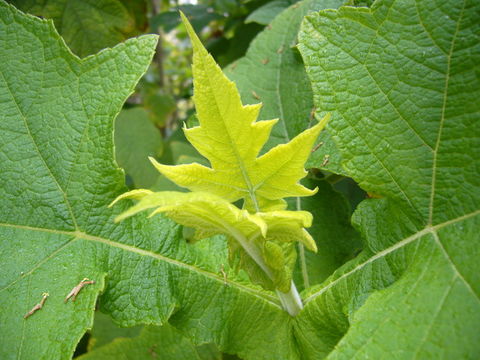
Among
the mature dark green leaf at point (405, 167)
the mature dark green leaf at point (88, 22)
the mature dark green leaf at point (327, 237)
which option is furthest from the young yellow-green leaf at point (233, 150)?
the mature dark green leaf at point (88, 22)

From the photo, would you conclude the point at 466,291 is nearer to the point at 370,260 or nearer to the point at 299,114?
the point at 370,260

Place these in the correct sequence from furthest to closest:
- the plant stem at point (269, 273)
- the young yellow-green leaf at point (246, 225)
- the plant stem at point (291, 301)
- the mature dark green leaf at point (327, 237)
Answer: the mature dark green leaf at point (327, 237) → the plant stem at point (291, 301) → the plant stem at point (269, 273) → the young yellow-green leaf at point (246, 225)

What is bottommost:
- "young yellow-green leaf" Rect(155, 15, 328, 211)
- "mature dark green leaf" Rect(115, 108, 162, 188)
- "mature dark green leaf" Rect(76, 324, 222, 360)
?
"mature dark green leaf" Rect(76, 324, 222, 360)

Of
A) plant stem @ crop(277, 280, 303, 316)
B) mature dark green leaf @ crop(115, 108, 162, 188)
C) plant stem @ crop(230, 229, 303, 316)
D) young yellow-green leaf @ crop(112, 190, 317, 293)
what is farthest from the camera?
mature dark green leaf @ crop(115, 108, 162, 188)

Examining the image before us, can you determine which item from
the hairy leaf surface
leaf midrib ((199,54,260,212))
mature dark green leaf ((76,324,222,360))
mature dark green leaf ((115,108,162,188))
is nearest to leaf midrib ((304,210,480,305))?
the hairy leaf surface

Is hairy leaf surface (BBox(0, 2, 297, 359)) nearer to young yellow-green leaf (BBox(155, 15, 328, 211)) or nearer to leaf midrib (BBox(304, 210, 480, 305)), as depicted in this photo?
leaf midrib (BBox(304, 210, 480, 305))

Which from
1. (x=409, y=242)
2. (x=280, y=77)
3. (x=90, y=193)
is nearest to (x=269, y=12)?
(x=280, y=77)

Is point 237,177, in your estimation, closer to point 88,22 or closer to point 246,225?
point 246,225

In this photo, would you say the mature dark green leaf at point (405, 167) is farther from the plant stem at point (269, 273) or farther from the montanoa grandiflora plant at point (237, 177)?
the montanoa grandiflora plant at point (237, 177)

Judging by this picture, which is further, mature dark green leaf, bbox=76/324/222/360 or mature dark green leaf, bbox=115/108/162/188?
mature dark green leaf, bbox=115/108/162/188
